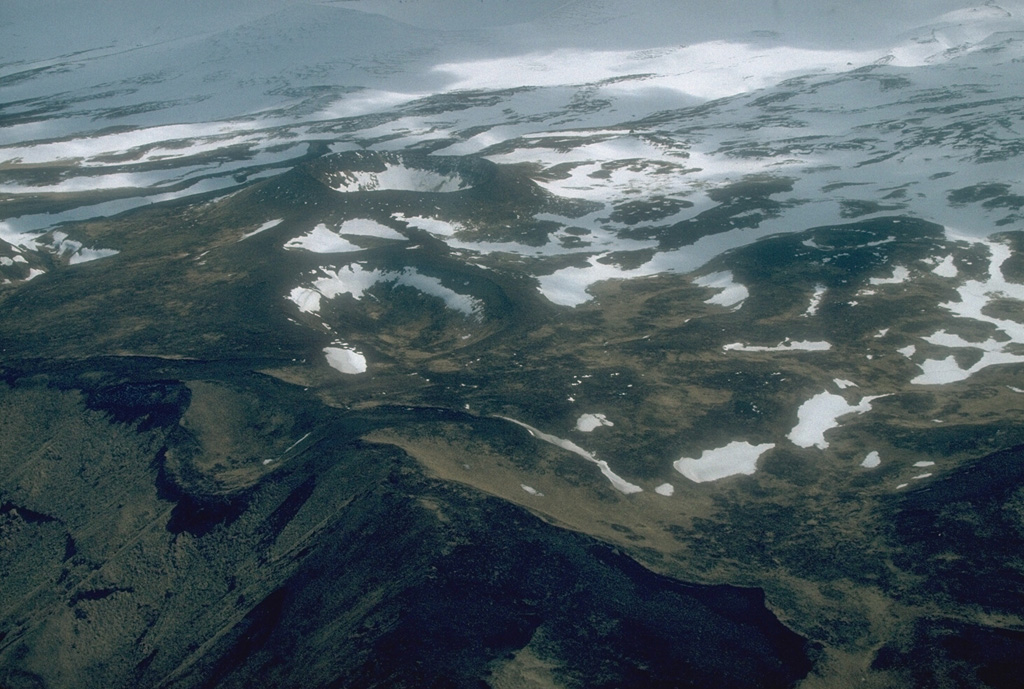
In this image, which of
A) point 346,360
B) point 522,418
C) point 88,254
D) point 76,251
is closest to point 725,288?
point 522,418

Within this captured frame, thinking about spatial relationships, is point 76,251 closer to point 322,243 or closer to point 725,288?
point 322,243

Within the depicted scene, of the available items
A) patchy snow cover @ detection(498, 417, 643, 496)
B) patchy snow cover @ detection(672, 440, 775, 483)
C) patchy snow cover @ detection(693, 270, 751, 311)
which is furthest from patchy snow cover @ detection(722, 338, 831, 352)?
patchy snow cover @ detection(498, 417, 643, 496)

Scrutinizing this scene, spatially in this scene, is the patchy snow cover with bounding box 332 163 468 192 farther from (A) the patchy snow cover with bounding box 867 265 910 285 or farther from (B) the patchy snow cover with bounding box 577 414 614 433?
(B) the patchy snow cover with bounding box 577 414 614 433

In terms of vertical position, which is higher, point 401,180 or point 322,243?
point 322,243

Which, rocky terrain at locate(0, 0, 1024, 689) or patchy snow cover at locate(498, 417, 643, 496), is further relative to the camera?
patchy snow cover at locate(498, 417, 643, 496)

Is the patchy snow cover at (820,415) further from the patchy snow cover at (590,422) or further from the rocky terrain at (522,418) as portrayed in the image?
the patchy snow cover at (590,422)

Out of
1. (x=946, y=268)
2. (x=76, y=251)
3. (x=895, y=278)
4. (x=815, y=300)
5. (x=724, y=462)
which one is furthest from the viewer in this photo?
(x=76, y=251)

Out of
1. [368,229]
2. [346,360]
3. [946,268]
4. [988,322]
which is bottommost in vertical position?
[946,268]

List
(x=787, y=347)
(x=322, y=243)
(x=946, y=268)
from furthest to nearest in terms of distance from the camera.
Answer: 1. (x=322, y=243)
2. (x=946, y=268)
3. (x=787, y=347)
